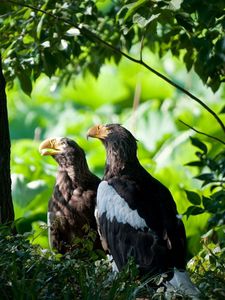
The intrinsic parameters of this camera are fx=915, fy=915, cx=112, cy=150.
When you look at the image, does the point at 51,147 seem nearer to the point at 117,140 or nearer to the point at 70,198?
the point at 70,198

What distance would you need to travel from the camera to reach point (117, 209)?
4746 mm

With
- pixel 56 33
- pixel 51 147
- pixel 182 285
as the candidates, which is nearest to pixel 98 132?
pixel 51 147

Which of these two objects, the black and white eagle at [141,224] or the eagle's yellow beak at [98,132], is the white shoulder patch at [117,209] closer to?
the black and white eagle at [141,224]

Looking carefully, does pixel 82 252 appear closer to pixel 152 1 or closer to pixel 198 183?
pixel 152 1

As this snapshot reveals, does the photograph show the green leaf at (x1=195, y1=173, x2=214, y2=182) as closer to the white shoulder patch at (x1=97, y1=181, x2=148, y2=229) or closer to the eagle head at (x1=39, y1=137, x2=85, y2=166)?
the white shoulder patch at (x1=97, y1=181, x2=148, y2=229)

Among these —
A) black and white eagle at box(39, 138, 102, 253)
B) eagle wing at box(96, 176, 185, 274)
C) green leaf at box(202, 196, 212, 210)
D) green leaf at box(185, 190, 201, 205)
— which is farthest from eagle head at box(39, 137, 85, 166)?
green leaf at box(202, 196, 212, 210)

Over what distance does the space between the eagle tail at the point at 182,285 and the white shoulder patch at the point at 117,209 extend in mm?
454

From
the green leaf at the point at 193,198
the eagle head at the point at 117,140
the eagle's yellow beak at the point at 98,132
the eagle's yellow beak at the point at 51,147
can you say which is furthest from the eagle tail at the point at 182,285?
the eagle's yellow beak at the point at 51,147

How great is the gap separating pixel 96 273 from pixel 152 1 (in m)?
1.27

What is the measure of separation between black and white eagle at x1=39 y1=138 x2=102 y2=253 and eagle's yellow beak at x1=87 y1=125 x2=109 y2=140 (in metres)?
0.34

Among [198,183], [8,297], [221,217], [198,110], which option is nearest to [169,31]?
[221,217]

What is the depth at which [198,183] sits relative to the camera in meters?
8.51

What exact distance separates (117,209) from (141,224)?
16cm

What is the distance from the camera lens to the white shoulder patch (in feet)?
15.4
